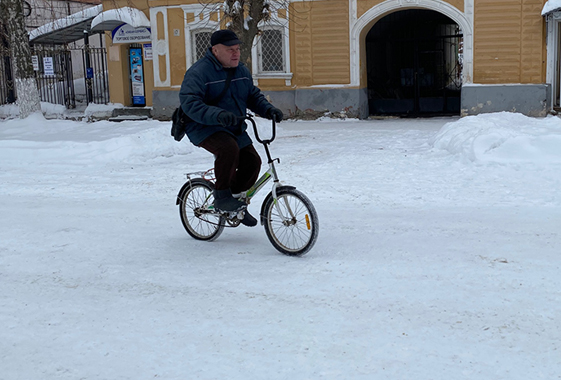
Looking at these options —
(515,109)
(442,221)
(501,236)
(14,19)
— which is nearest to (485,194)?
(442,221)

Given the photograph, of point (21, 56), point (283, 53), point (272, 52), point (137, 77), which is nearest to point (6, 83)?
point (137, 77)

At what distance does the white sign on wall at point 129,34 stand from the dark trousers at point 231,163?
1642cm

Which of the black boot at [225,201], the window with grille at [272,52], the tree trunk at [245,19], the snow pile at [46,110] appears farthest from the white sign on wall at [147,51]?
the black boot at [225,201]

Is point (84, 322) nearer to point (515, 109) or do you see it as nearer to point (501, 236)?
point (501, 236)

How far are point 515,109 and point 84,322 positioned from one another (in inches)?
608

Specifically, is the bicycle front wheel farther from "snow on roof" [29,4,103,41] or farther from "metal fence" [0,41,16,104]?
"metal fence" [0,41,16,104]

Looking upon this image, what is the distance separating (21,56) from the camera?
647 inches

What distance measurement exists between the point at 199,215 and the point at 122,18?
15783 mm

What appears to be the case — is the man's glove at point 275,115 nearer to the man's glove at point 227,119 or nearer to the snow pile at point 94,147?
the man's glove at point 227,119

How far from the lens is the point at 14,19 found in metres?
16.0

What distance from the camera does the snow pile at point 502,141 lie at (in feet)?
28.1

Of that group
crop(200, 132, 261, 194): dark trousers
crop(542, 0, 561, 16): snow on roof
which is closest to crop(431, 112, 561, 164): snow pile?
crop(200, 132, 261, 194): dark trousers

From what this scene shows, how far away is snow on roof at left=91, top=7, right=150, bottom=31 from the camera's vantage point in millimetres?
20203

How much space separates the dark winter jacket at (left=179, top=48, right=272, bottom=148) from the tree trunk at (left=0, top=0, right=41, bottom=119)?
1220 centimetres
